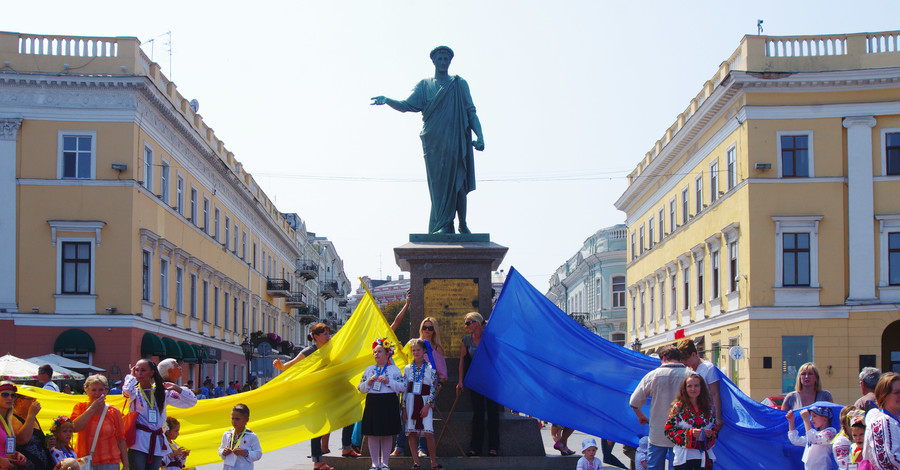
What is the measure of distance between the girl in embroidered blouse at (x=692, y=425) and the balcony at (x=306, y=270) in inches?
2969

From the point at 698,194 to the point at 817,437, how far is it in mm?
36726

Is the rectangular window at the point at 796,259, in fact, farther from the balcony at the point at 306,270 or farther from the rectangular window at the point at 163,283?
the balcony at the point at 306,270

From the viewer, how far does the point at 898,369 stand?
36.1m

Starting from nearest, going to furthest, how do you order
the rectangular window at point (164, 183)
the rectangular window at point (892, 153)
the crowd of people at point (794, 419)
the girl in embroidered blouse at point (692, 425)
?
the crowd of people at point (794, 419) → the girl in embroidered blouse at point (692, 425) → the rectangular window at point (892, 153) → the rectangular window at point (164, 183)

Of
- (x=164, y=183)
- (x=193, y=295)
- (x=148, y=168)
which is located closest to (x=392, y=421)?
(x=148, y=168)

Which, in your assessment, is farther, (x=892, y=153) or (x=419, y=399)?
(x=892, y=153)

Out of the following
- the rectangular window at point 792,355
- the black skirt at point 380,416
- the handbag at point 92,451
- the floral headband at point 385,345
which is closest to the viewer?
the handbag at point 92,451

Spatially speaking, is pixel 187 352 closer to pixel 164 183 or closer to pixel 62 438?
pixel 164 183

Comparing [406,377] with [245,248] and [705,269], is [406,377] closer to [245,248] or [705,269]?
[705,269]

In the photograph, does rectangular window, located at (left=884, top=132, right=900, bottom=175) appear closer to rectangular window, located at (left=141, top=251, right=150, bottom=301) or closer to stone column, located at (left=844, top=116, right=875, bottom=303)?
stone column, located at (left=844, top=116, right=875, bottom=303)

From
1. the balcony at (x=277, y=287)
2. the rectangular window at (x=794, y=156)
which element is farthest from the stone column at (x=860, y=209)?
the balcony at (x=277, y=287)

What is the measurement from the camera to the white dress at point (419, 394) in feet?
37.0

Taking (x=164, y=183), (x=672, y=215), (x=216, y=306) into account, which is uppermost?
(x=164, y=183)

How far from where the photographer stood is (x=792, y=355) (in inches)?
1442
